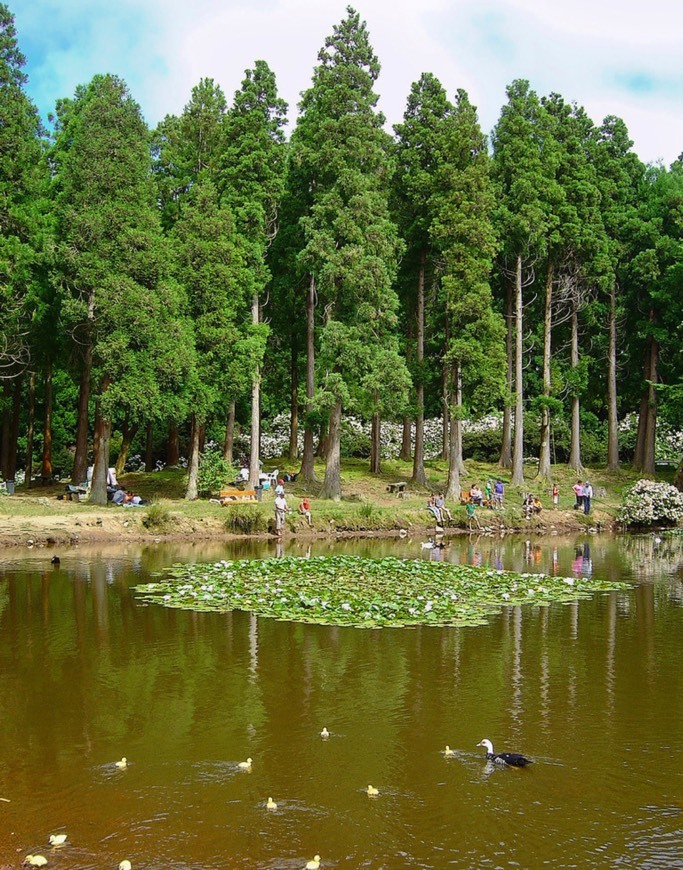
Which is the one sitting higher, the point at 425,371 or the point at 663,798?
the point at 425,371

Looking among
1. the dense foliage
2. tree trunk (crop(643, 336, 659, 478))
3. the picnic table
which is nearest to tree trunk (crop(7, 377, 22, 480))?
the dense foliage

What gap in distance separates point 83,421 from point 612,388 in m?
27.2

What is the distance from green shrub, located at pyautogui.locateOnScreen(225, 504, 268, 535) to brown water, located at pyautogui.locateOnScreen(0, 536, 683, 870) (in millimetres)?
13231

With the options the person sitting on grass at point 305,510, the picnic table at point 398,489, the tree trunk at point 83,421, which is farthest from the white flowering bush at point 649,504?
the tree trunk at point 83,421

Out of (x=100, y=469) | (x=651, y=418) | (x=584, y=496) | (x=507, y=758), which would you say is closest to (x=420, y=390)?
(x=584, y=496)

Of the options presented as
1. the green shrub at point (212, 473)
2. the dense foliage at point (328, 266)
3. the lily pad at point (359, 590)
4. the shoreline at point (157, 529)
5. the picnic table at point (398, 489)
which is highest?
the dense foliage at point (328, 266)

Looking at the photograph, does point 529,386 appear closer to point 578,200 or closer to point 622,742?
point 578,200

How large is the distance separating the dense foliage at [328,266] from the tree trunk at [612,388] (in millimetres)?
158

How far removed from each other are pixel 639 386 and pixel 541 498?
12428 millimetres

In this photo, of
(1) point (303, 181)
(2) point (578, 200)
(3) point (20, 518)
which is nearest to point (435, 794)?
(3) point (20, 518)

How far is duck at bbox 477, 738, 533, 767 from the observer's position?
8219mm

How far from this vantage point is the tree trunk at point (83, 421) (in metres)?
31.8

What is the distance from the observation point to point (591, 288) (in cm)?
4350

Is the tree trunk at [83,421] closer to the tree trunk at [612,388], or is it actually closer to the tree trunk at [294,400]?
the tree trunk at [294,400]
